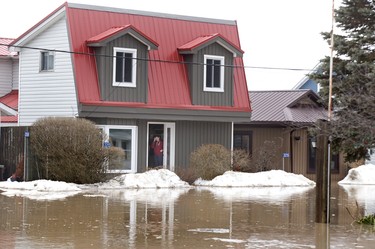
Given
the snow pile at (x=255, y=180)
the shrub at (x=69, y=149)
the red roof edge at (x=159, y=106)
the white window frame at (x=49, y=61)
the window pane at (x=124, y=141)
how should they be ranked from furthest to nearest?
1. the white window frame at (x=49, y=61)
2. the window pane at (x=124, y=141)
3. the snow pile at (x=255, y=180)
4. the red roof edge at (x=159, y=106)
5. the shrub at (x=69, y=149)

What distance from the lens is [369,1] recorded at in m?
26.0

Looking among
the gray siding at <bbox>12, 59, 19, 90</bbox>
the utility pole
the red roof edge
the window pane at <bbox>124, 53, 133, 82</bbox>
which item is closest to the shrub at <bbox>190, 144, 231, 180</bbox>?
the red roof edge

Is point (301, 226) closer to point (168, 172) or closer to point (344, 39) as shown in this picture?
point (344, 39)

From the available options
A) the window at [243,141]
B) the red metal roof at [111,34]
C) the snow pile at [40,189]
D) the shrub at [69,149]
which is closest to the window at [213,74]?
the red metal roof at [111,34]

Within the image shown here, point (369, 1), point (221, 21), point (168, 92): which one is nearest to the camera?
point (369, 1)

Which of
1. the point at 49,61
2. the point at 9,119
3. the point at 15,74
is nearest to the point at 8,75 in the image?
the point at 15,74

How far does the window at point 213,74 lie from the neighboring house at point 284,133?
4.57 m

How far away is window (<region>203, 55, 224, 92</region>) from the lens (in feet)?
126

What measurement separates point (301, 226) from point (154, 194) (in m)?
9.96

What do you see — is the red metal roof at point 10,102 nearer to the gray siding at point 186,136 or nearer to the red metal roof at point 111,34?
the gray siding at point 186,136

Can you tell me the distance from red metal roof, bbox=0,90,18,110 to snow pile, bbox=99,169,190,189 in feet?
28.6

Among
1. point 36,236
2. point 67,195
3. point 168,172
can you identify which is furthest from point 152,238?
point 168,172

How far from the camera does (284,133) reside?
4269cm

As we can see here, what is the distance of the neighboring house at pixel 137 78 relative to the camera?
116 feet
